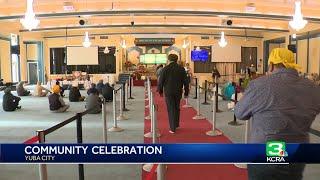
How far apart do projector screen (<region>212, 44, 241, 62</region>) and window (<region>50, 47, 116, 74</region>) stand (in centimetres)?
722

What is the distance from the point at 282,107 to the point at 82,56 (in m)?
24.6

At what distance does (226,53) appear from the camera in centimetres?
2591

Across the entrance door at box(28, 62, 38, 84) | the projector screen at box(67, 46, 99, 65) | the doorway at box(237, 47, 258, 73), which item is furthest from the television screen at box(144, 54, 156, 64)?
the entrance door at box(28, 62, 38, 84)

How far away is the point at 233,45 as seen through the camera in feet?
85.4

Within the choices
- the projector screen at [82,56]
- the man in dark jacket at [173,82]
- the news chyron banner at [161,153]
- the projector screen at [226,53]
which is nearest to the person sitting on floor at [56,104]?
the man in dark jacket at [173,82]

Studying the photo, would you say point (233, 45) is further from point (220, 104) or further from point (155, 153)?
point (155, 153)

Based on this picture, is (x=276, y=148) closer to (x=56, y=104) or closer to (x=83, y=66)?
(x=56, y=104)

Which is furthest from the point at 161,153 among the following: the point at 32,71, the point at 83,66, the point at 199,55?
the point at 32,71

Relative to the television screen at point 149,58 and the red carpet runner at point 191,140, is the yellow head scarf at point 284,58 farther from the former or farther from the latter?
the television screen at point 149,58

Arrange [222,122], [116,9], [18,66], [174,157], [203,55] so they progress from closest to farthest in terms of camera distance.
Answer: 1. [174,157]
2. [222,122]
3. [116,9]
4. [18,66]
5. [203,55]

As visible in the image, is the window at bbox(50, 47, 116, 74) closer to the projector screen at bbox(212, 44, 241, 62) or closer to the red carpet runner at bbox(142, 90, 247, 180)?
the projector screen at bbox(212, 44, 241, 62)

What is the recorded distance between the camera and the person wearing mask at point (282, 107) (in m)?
2.43

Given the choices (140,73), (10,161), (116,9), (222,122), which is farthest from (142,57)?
→ (10,161)

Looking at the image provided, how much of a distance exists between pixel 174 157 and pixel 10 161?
1.15 metres
